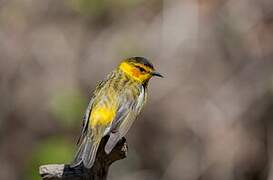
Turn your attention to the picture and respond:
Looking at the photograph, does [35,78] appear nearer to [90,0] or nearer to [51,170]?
[90,0]

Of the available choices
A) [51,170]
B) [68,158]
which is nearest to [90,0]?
[68,158]

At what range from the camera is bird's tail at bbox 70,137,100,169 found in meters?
3.82

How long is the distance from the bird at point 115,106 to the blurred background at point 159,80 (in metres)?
2.50

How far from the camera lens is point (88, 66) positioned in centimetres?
833

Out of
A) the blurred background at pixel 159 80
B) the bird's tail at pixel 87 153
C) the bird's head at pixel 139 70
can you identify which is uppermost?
the bird's head at pixel 139 70

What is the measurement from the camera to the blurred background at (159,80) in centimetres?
791

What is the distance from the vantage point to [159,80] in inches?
322

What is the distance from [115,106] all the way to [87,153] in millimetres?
805

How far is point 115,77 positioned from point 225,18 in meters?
3.39

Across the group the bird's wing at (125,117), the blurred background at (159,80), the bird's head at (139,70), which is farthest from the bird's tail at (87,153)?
the blurred background at (159,80)

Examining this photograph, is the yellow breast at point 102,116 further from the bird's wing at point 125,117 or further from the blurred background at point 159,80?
the blurred background at point 159,80

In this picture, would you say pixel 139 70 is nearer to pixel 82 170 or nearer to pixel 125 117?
pixel 125 117

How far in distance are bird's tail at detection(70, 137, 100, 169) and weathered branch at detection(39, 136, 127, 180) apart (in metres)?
0.02

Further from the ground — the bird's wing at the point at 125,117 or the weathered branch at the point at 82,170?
the weathered branch at the point at 82,170
